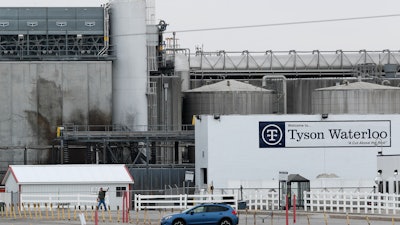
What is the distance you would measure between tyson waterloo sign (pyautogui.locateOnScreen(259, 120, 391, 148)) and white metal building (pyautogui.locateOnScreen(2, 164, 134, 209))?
1044cm

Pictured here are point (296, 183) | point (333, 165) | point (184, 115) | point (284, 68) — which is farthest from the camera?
point (284, 68)

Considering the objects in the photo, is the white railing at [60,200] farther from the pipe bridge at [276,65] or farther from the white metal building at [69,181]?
the pipe bridge at [276,65]

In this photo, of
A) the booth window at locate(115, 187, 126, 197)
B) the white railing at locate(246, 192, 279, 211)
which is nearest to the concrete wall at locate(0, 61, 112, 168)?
the booth window at locate(115, 187, 126, 197)

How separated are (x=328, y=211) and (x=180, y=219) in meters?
16.5

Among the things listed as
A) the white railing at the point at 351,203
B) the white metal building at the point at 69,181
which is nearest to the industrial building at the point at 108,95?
the white metal building at the point at 69,181

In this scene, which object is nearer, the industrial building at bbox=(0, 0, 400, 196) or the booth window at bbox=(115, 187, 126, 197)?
the booth window at bbox=(115, 187, 126, 197)

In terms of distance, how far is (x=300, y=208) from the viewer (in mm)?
77312

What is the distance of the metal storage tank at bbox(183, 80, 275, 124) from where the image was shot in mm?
112750

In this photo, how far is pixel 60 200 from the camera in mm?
83438

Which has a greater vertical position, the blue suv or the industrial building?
the industrial building

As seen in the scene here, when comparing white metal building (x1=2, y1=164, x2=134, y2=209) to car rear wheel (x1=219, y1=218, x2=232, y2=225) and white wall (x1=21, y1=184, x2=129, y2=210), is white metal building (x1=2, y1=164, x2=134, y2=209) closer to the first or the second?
white wall (x1=21, y1=184, x2=129, y2=210)

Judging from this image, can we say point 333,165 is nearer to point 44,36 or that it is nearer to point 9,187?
point 9,187

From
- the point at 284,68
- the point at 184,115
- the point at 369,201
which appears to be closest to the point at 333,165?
the point at 369,201

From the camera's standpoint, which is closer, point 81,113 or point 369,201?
point 369,201
